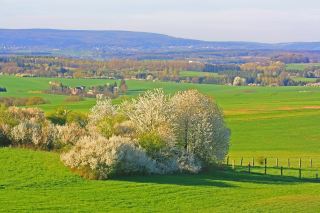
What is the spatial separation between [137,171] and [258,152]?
30666 millimetres

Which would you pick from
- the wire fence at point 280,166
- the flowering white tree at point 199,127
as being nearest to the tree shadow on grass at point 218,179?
the flowering white tree at point 199,127

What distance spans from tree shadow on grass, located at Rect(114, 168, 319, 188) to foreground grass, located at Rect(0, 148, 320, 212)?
0.06 metres

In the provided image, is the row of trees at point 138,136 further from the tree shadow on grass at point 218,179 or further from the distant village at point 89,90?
the distant village at point 89,90

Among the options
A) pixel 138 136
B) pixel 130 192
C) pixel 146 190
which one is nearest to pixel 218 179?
pixel 138 136

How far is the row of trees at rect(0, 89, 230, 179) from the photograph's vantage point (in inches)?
1355

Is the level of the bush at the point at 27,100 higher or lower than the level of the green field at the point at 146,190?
lower

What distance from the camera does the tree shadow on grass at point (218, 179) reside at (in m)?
34.7

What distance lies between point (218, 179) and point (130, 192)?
398 inches

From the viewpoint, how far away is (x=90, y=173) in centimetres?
3334

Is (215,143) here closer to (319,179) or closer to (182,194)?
(319,179)

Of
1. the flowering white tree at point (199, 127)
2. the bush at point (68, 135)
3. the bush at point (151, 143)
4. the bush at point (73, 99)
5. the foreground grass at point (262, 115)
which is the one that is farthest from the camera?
the bush at point (73, 99)

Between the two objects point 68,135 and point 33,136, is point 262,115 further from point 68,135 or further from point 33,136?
point 33,136

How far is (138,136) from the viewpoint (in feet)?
132

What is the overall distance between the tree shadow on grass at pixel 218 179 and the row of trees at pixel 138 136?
0.85m
